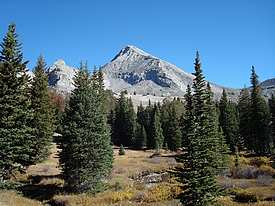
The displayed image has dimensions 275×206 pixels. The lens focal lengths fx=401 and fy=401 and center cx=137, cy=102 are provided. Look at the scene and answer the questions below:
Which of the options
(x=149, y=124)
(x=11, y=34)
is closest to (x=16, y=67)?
(x=11, y=34)

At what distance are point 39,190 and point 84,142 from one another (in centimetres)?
722

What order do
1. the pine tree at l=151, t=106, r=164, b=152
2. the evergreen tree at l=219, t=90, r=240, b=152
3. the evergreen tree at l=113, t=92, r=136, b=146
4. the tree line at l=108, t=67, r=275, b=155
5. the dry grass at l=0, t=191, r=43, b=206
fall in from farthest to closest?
1. the evergreen tree at l=113, t=92, r=136, b=146
2. the pine tree at l=151, t=106, r=164, b=152
3. the evergreen tree at l=219, t=90, r=240, b=152
4. the tree line at l=108, t=67, r=275, b=155
5. the dry grass at l=0, t=191, r=43, b=206

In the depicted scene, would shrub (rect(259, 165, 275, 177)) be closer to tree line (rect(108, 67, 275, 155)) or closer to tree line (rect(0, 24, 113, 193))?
tree line (rect(108, 67, 275, 155))

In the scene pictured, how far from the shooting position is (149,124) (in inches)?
4759

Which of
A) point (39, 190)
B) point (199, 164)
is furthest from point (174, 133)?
point (199, 164)

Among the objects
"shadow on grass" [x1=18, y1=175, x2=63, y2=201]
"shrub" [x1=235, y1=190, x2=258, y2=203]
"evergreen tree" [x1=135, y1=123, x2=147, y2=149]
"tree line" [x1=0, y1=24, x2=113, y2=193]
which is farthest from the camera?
"evergreen tree" [x1=135, y1=123, x2=147, y2=149]

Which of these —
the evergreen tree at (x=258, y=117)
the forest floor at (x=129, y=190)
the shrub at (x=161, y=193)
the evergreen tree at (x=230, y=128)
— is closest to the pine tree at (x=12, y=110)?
the forest floor at (x=129, y=190)

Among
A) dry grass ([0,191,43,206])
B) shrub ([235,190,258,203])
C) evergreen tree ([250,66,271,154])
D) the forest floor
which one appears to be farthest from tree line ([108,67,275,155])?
dry grass ([0,191,43,206])

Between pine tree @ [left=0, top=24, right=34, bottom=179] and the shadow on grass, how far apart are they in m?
5.09

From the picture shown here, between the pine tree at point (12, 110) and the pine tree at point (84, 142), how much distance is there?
763 centimetres

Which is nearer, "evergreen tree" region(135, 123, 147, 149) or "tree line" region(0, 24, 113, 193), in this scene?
"tree line" region(0, 24, 113, 193)

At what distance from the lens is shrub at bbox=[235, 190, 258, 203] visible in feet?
120

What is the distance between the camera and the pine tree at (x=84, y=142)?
42.3 m

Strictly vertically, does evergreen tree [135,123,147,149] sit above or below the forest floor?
above
